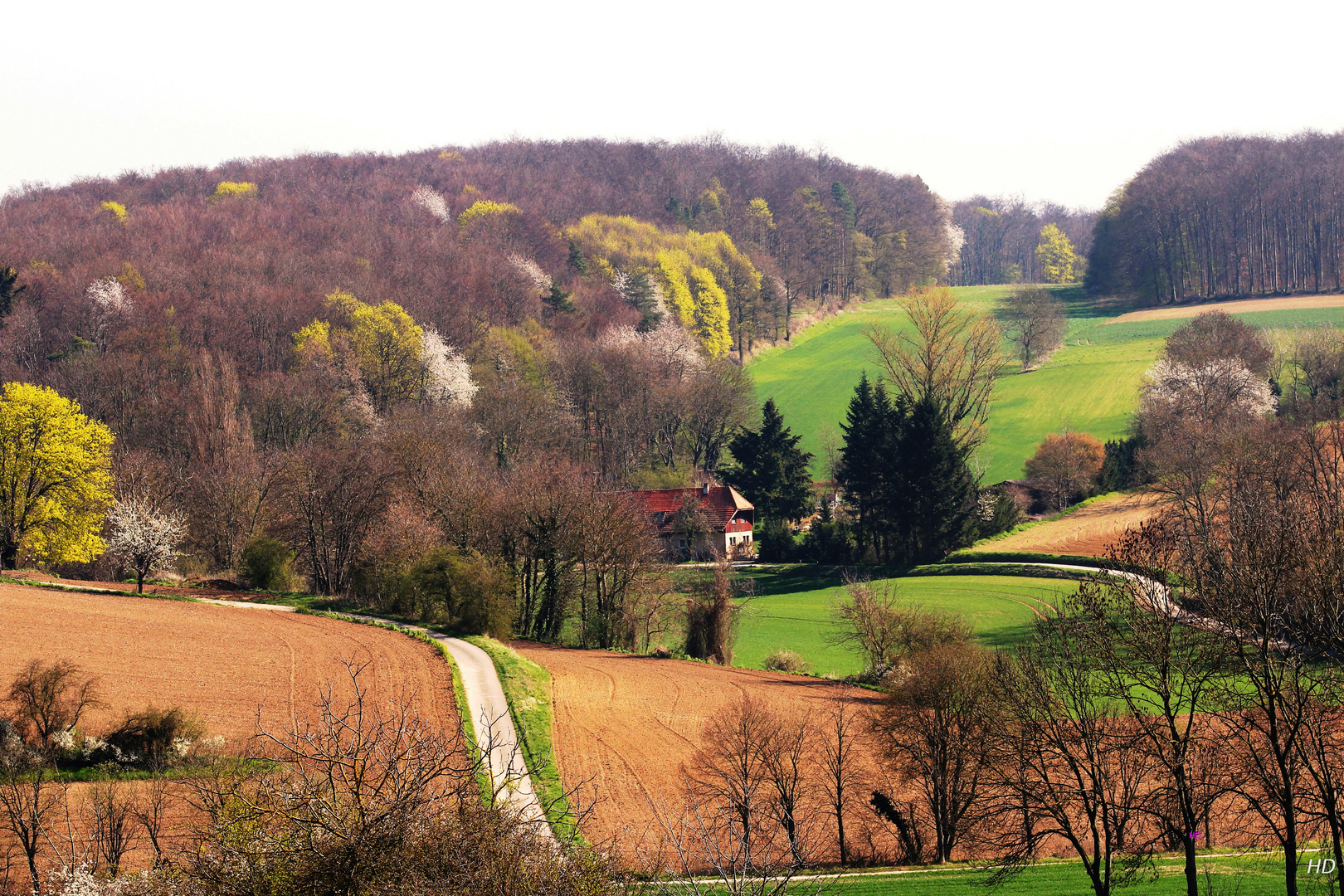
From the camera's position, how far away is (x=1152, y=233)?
114 meters

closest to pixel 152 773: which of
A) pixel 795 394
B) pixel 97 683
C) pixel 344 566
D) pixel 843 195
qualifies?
pixel 97 683

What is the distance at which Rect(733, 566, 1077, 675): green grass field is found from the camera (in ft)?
138

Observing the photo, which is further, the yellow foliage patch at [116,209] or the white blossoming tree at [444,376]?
the yellow foliage patch at [116,209]

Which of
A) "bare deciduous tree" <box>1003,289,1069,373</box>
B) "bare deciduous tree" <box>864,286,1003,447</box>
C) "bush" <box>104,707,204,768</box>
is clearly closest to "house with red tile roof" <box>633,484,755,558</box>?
"bare deciduous tree" <box>864,286,1003,447</box>

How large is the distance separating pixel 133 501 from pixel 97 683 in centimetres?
2006

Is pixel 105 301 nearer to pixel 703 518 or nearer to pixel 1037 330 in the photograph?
pixel 703 518

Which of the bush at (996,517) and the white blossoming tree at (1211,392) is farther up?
the white blossoming tree at (1211,392)

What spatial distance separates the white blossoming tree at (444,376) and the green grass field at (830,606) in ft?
97.4

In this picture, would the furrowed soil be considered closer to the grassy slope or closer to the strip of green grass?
the strip of green grass

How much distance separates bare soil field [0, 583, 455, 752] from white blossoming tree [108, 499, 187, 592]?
2.98 meters

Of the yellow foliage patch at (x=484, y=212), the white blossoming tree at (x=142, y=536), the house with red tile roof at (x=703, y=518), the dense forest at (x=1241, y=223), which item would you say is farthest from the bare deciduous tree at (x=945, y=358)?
the yellow foliage patch at (x=484, y=212)

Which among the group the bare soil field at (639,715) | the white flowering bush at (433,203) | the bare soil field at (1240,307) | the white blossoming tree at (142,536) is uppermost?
the white flowering bush at (433,203)

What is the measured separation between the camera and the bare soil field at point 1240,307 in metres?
96.6

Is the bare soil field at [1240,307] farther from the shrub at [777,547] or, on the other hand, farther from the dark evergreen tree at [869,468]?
the shrub at [777,547]
